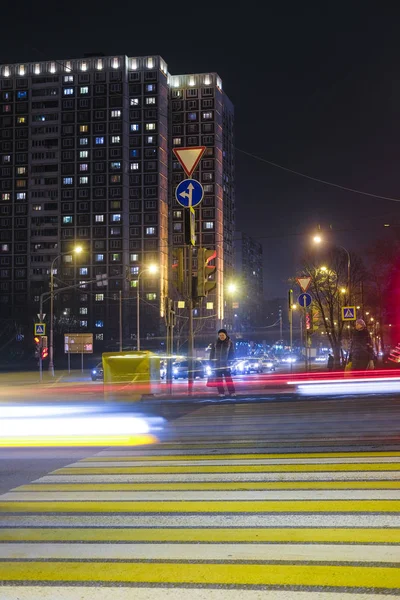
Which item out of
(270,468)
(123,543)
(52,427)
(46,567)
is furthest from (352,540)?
(52,427)

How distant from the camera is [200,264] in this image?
65.9 feet

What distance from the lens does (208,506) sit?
6.77 meters

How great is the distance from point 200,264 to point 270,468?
1193 cm

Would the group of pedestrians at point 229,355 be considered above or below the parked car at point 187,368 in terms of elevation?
above

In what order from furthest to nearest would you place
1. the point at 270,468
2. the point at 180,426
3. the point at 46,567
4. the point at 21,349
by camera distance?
the point at 21,349
the point at 180,426
the point at 270,468
the point at 46,567

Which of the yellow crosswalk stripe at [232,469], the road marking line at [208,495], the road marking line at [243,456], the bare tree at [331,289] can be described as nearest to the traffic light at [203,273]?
the road marking line at [243,456]

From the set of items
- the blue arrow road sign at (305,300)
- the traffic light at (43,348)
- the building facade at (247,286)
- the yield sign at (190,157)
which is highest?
the building facade at (247,286)

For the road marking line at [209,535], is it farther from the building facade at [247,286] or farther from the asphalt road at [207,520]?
the building facade at [247,286]

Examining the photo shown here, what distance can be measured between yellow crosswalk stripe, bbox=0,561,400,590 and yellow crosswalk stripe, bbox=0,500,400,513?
61.1 inches

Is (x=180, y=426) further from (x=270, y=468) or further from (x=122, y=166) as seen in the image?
(x=122, y=166)

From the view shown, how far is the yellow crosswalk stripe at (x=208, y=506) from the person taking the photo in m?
6.51

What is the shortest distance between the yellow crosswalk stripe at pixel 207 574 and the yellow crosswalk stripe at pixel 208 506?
5.09 ft

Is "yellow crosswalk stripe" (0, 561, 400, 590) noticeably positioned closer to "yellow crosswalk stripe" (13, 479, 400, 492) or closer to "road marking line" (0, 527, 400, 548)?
"road marking line" (0, 527, 400, 548)

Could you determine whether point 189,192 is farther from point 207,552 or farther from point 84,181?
point 84,181
